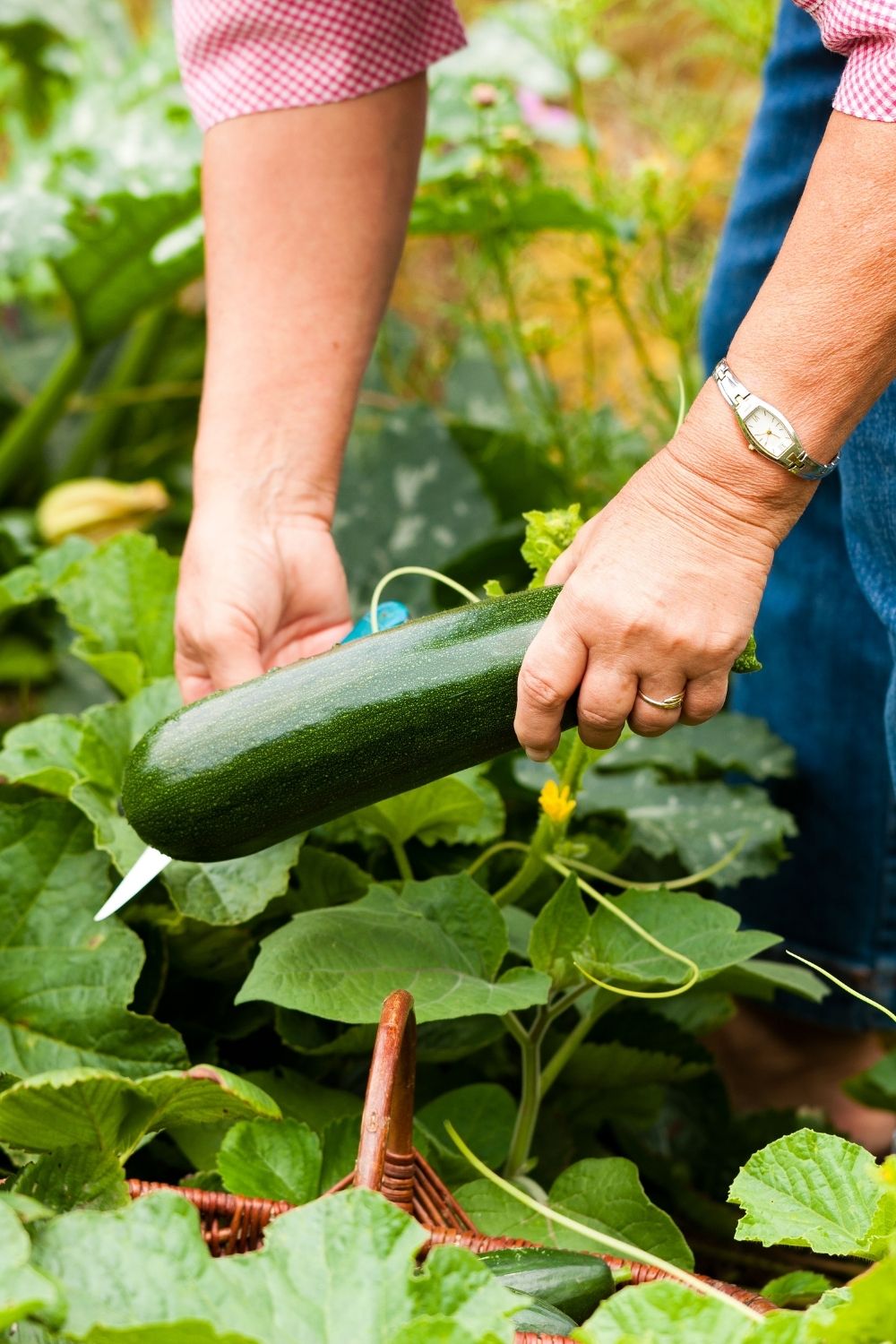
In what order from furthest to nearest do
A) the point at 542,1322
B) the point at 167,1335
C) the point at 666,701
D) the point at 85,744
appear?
the point at 85,744 < the point at 666,701 < the point at 542,1322 < the point at 167,1335

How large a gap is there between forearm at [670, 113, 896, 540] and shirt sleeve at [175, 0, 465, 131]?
54 cm

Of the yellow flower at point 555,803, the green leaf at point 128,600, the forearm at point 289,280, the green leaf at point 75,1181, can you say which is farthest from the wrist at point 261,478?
the green leaf at point 75,1181

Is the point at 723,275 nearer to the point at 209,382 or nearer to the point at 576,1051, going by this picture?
the point at 209,382

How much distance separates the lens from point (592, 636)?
890 millimetres

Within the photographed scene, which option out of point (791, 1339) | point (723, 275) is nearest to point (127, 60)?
point (723, 275)

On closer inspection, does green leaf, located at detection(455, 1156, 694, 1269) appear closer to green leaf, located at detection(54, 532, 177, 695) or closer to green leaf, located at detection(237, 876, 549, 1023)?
green leaf, located at detection(237, 876, 549, 1023)

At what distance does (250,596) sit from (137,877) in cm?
25

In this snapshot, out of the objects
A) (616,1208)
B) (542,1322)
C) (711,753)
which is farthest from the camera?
(711,753)

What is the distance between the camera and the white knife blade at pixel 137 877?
3.59 ft

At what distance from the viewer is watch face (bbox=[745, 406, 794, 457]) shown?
2.80ft

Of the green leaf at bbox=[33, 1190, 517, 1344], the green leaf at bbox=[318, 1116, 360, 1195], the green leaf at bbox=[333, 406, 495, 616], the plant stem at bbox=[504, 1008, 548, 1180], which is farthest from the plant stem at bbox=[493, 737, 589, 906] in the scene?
the green leaf at bbox=[333, 406, 495, 616]

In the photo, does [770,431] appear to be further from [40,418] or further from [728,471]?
[40,418]

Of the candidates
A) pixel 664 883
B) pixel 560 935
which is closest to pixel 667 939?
pixel 560 935

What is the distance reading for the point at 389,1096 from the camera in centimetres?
85
